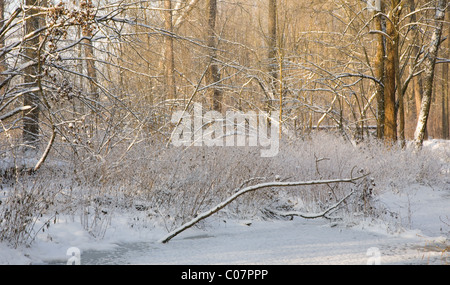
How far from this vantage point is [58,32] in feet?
15.3

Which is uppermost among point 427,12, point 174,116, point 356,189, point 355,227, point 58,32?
point 427,12

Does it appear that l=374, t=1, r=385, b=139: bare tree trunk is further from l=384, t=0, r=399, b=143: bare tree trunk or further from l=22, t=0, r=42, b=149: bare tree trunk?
l=22, t=0, r=42, b=149: bare tree trunk

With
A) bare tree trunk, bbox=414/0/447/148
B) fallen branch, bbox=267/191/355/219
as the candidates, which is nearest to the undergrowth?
fallen branch, bbox=267/191/355/219

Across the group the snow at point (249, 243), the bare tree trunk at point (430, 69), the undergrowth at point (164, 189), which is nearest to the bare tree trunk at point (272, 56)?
the bare tree trunk at point (430, 69)

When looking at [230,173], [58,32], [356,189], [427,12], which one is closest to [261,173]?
[230,173]

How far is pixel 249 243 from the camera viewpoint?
4984mm

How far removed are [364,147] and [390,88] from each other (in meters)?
2.19

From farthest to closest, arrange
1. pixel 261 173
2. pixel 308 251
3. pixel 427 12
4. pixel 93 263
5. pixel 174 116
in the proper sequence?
pixel 427 12 < pixel 174 116 < pixel 261 173 < pixel 308 251 < pixel 93 263

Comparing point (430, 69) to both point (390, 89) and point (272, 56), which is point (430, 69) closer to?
point (390, 89)

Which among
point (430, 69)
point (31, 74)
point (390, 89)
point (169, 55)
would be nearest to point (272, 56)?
point (169, 55)

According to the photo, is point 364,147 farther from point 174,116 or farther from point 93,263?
point 93,263

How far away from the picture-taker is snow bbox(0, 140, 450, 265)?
4234mm

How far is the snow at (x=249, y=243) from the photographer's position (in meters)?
4.23
